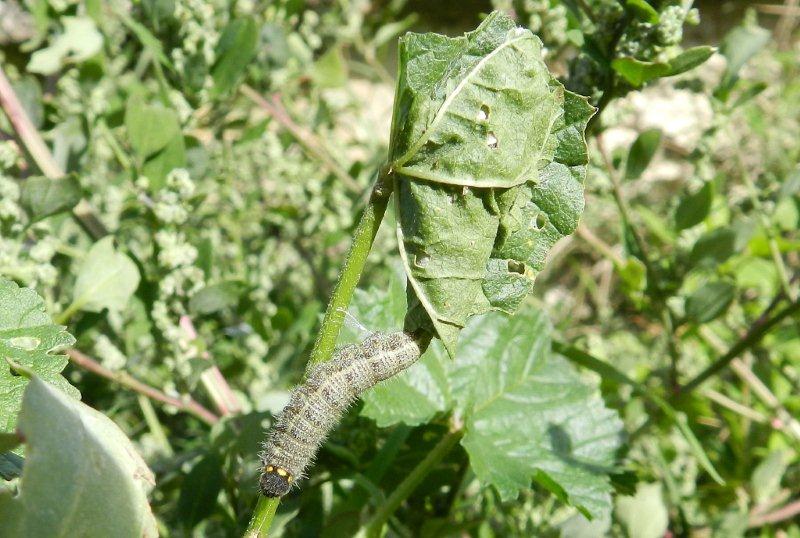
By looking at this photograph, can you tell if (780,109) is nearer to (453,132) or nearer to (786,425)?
(786,425)

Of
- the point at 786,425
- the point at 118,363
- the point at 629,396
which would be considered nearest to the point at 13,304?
the point at 118,363

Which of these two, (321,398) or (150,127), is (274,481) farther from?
(150,127)

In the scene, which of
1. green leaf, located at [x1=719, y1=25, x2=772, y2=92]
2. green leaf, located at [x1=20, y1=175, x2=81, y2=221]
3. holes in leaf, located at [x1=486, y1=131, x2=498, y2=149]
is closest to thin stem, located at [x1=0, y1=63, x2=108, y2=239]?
green leaf, located at [x1=20, y1=175, x2=81, y2=221]

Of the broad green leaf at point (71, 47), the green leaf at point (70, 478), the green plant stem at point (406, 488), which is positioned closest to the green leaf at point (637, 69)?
the green plant stem at point (406, 488)

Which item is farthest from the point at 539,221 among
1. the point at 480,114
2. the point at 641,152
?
the point at 641,152

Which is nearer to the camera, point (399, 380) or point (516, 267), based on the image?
point (516, 267)
